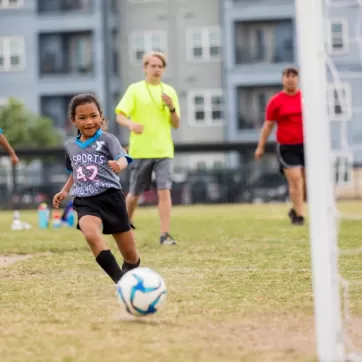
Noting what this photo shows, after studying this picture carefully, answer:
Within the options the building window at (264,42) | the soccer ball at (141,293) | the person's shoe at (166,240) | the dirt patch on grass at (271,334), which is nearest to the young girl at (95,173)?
the soccer ball at (141,293)

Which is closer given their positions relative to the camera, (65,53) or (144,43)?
(144,43)

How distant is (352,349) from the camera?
4.04 metres

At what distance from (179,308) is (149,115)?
17.4 ft

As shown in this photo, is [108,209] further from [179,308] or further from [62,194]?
[179,308]

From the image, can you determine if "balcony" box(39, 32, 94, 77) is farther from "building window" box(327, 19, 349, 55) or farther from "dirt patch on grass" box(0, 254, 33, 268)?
"building window" box(327, 19, 349, 55)

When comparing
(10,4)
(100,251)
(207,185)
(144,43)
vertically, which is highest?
(10,4)

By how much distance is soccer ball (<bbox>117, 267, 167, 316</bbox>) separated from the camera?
5023mm

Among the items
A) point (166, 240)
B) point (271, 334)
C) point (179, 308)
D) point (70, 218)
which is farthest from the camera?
point (70, 218)

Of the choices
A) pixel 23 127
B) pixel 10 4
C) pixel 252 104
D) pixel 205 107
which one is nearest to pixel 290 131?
pixel 23 127

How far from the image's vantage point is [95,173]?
20.6 feet

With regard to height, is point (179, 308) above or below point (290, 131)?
below

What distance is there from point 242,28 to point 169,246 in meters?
35.2

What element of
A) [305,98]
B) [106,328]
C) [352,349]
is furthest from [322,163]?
[106,328]

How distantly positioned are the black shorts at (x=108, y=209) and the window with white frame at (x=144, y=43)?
38.8 metres
